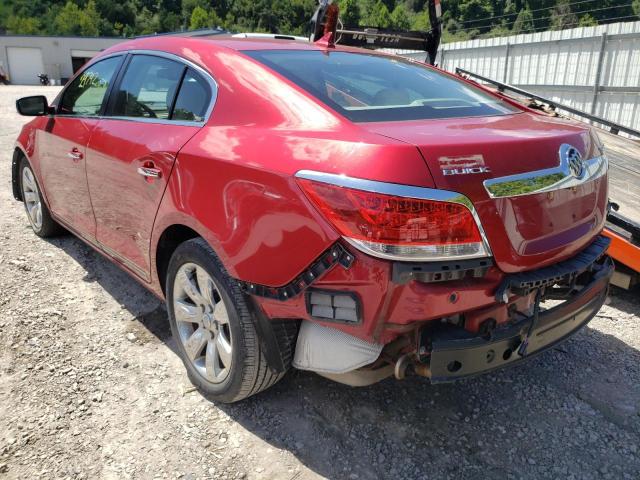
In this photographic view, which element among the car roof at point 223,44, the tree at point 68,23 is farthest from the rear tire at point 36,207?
the tree at point 68,23

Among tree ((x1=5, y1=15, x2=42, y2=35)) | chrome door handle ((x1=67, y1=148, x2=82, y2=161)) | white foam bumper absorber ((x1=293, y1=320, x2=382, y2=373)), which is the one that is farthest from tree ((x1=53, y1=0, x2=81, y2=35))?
white foam bumper absorber ((x1=293, y1=320, x2=382, y2=373))

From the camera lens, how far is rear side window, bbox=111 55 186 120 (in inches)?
112

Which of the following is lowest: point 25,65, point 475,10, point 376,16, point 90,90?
point 25,65

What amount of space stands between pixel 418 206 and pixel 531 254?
0.56 meters

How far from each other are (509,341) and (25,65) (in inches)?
2414

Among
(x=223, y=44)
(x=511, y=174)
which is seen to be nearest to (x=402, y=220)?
(x=511, y=174)

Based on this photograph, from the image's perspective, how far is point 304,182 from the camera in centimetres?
196

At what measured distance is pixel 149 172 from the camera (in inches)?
108

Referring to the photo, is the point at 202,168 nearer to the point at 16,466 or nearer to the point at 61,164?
the point at 16,466

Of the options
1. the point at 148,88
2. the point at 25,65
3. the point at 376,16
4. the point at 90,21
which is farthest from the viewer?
the point at 376,16

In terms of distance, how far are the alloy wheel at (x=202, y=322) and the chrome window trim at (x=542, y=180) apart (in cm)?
126

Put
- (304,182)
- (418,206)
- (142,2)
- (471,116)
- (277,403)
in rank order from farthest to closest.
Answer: (142,2)
(277,403)
(471,116)
(304,182)
(418,206)

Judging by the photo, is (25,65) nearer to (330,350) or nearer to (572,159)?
(330,350)

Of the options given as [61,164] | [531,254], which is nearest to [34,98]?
[61,164]
